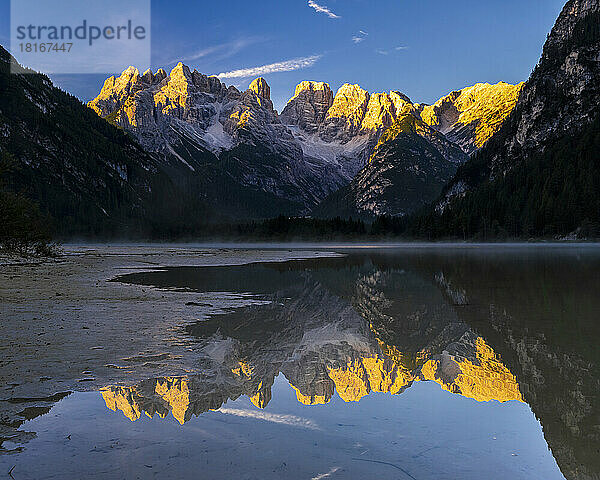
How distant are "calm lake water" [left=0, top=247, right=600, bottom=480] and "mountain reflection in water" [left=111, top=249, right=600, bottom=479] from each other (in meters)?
0.05

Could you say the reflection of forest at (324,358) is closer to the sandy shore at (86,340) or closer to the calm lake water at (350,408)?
the calm lake water at (350,408)

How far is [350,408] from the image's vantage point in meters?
9.16

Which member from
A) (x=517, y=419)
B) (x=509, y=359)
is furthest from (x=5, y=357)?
(x=509, y=359)

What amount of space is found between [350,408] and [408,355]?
4.69 m

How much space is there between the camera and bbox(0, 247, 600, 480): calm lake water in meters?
6.57

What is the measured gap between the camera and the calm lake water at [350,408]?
6566 millimetres

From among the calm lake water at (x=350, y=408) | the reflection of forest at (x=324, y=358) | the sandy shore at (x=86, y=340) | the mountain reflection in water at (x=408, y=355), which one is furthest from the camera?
the sandy shore at (x=86, y=340)

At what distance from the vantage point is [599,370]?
10805mm

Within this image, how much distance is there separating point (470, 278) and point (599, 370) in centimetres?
2439

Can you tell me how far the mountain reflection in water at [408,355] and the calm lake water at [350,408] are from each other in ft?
0.17

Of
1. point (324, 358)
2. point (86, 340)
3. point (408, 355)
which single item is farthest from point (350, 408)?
point (86, 340)

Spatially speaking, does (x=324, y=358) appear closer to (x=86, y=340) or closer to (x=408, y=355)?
(x=408, y=355)

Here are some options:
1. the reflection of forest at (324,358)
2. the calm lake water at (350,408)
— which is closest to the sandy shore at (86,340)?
the calm lake water at (350,408)

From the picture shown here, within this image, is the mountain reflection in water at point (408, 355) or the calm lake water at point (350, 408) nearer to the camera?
the calm lake water at point (350, 408)
